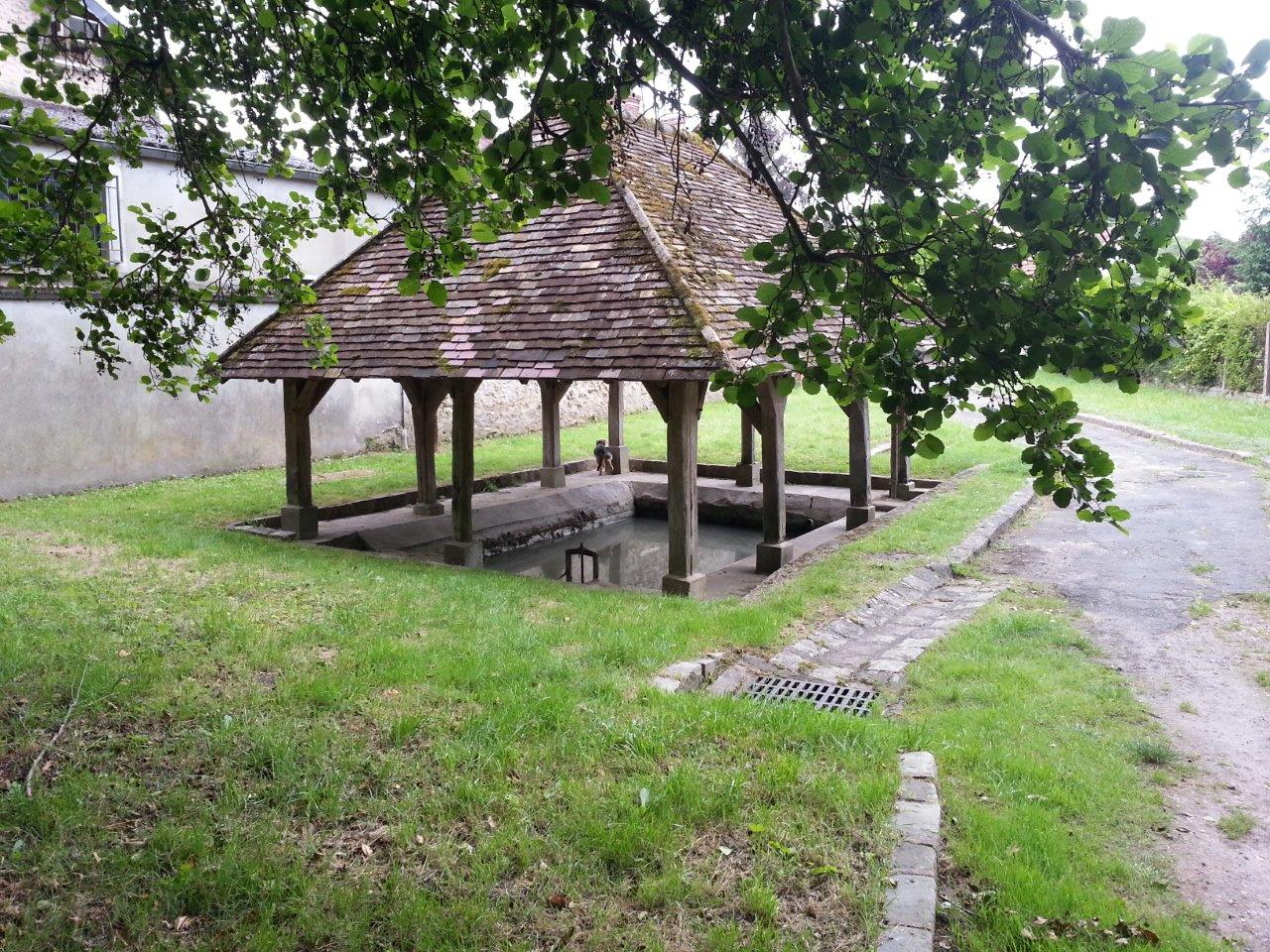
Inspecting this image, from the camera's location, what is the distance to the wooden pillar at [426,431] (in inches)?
449

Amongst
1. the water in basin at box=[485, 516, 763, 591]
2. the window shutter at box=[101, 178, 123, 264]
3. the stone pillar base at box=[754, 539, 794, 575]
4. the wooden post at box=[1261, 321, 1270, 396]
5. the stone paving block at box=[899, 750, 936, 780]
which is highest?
the window shutter at box=[101, 178, 123, 264]

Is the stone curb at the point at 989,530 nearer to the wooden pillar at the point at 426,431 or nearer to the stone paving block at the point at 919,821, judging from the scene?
A: the stone paving block at the point at 919,821

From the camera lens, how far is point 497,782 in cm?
394

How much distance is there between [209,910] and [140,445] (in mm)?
12512

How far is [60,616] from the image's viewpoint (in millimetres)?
6105

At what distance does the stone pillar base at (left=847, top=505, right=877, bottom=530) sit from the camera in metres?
Result: 11.3

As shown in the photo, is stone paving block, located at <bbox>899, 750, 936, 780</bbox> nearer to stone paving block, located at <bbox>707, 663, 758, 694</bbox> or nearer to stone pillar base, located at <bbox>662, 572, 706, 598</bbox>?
stone paving block, located at <bbox>707, 663, 758, 694</bbox>

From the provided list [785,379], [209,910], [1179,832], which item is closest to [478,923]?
[209,910]

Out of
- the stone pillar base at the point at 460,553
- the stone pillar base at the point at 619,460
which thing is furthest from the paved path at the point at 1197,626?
the stone pillar base at the point at 619,460

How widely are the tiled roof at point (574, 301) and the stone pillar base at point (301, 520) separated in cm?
157

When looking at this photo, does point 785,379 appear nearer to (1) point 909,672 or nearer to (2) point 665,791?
(2) point 665,791

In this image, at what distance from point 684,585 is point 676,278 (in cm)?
281

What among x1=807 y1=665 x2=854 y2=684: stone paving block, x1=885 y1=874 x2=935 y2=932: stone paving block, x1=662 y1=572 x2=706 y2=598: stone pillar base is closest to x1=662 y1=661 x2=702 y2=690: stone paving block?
x1=807 y1=665 x2=854 y2=684: stone paving block

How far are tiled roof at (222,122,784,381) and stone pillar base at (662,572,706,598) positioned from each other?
6.31ft
